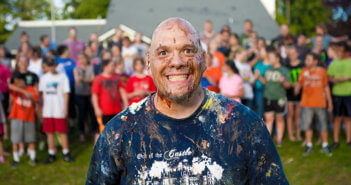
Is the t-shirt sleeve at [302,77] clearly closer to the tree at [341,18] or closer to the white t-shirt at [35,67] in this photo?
the white t-shirt at [35,67]

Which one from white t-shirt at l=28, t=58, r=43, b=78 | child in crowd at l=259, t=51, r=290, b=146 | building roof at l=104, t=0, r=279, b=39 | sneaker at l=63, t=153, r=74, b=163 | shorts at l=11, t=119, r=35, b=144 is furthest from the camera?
building roof at l=104, t=0, r=279, b=39

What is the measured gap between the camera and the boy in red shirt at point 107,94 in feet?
22.1

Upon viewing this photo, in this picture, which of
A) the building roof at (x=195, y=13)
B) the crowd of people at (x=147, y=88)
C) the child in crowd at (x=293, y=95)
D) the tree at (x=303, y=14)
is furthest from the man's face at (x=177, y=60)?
the tree at (x=303, y=14)

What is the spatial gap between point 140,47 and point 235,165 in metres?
8.42

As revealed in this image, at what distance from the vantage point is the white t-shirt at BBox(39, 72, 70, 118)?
6.83 m

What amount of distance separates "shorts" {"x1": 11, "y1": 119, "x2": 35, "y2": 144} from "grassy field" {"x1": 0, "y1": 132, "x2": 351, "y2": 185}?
0.48 metres

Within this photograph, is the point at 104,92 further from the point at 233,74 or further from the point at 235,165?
the point at 235,165

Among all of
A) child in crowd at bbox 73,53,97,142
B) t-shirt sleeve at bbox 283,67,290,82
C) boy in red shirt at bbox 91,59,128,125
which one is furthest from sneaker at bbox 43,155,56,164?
t-shirt sleeve at bbox 283,67,290,82

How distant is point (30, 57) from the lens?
8586mm

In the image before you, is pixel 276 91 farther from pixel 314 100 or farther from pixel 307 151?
pixel 307 151

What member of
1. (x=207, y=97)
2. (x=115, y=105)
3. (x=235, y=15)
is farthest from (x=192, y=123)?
(x=235, y=15)

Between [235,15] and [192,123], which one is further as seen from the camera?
[235,15]

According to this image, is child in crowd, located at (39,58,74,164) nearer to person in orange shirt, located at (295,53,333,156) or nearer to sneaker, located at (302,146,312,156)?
sneaker, located at (302,146,312,156)

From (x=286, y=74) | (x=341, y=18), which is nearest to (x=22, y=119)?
(x=286, y=74)
